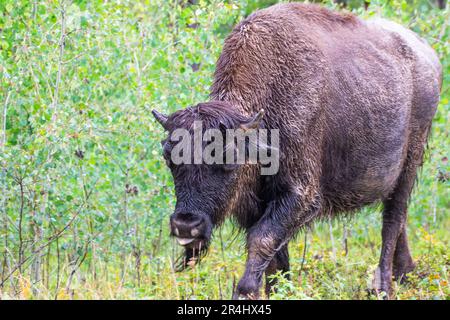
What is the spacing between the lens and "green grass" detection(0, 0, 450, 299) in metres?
7.42

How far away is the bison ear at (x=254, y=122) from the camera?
6383mm

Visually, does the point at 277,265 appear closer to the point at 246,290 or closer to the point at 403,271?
the point at 246,290

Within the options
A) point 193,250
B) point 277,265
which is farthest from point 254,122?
point 277,265

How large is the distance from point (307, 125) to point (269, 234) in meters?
0.96

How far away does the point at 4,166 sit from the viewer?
7391mm

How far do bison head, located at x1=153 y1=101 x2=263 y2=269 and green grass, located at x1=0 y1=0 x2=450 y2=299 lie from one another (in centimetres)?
82

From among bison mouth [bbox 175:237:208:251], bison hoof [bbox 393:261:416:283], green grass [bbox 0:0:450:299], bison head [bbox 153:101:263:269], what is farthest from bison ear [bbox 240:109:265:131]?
bison hoof [bbox 393:261:416:283]

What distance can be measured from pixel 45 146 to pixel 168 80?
2.21 meters

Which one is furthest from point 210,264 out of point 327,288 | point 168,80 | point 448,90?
point 448,90

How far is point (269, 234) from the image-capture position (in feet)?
22.1

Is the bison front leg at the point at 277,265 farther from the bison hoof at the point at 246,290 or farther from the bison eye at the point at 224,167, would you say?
the bison eye at the point at 224,167

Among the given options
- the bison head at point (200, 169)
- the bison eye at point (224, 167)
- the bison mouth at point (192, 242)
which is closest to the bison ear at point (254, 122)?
the bison head at point (200, 169)

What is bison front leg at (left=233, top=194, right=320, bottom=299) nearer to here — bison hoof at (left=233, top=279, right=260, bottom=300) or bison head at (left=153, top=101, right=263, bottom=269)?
bison hoof at (left=233, top=279, right=260, bottom=300)

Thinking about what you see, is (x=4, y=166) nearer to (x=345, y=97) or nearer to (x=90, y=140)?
(x=90, y=140)
